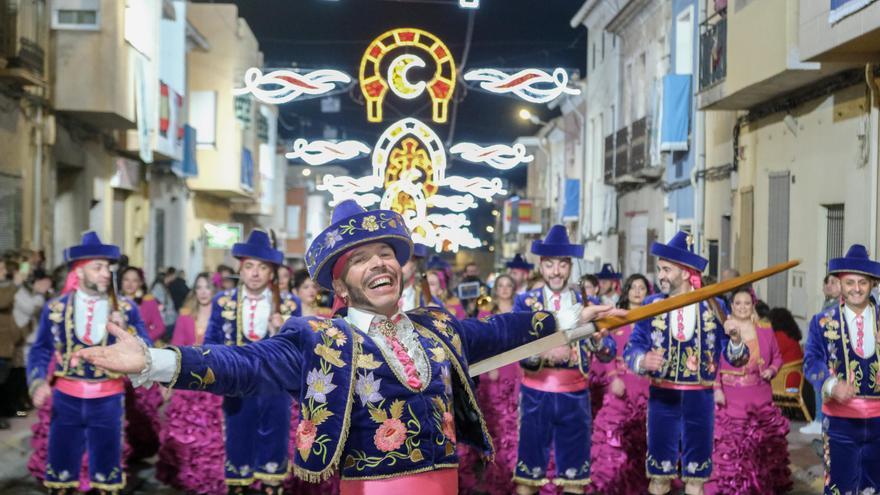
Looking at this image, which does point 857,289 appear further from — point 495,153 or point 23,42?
point 23,42

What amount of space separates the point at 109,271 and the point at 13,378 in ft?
18.7

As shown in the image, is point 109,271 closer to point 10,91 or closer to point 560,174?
point 10,91

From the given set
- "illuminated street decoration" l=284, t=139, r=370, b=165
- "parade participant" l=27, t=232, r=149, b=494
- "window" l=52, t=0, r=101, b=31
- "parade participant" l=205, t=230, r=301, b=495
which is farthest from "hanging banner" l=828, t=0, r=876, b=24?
"window" l=52, t=0, r=101, b=31

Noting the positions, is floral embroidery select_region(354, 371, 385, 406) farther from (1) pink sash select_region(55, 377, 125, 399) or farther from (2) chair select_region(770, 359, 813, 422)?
(2) chair select_region(770, 359, 813, 422)

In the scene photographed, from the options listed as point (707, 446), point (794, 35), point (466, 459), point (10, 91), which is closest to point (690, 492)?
point (707, 446)

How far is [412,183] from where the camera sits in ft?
45.1

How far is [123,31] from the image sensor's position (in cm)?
2152

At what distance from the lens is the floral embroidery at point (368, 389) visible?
453cm

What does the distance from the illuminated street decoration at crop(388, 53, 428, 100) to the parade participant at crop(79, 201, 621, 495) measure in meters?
9.90

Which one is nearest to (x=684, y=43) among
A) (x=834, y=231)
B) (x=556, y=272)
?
(x=834, y=231)

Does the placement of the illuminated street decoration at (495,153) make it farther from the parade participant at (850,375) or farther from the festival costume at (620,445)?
the parade participant at (850,375)

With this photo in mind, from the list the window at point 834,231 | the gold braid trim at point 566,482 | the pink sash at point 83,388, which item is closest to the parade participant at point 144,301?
the pink sash at point 83,388

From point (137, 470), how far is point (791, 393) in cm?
795

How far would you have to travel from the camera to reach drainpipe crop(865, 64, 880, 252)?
12297 mm
